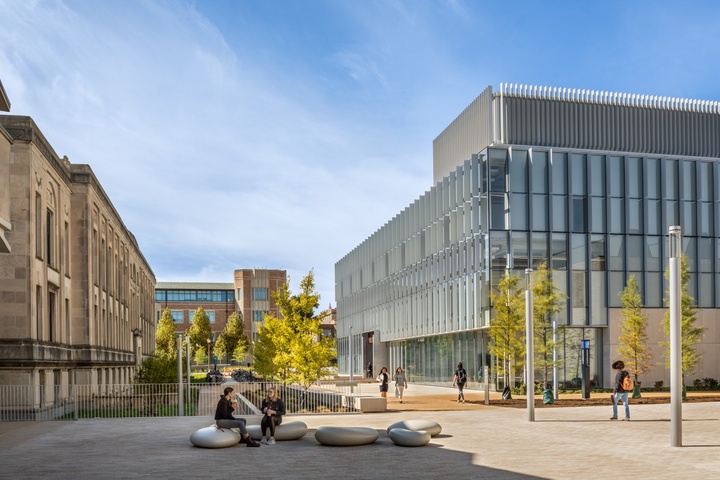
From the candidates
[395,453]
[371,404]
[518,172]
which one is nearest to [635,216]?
[518,172]

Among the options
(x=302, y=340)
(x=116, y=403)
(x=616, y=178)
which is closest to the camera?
(x=116, y=403)

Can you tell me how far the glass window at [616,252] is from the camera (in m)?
49.4

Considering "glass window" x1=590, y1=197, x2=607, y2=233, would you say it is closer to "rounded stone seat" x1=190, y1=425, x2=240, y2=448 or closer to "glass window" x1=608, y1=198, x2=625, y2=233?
"glass window" x1=608, y1=198, x2=625, y2=233

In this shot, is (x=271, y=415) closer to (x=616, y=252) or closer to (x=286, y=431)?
(x=286, y=431)

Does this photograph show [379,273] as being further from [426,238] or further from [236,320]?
[236,320]

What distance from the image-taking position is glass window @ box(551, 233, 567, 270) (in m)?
48.5

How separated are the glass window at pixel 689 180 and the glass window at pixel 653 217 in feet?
6.78

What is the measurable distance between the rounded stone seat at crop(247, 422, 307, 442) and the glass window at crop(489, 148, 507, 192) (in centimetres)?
2958

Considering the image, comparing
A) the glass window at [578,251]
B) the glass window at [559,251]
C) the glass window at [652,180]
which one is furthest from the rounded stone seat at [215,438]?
the glass window at [652,180]

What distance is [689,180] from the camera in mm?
51312

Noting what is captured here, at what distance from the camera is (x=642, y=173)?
50469 millimetres

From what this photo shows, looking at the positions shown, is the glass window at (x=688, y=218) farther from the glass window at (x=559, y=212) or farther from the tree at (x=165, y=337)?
the tree at (x=165, y=337)

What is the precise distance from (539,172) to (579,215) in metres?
3.67

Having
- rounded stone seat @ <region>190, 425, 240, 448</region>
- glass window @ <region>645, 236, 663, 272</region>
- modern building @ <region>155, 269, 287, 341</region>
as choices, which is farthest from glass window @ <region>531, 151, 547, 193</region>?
A: modern building @ <region>155, 269, 287, 341</region>
